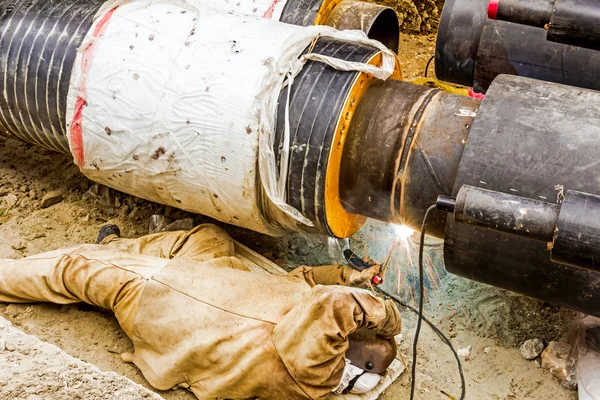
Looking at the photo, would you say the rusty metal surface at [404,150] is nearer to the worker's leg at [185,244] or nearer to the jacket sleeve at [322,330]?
the jacket sleeve at [322,330]

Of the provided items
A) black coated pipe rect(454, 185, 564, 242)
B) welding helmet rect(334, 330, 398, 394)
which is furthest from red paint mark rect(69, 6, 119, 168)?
black coated pipe rect(454, 185, 564, 242)

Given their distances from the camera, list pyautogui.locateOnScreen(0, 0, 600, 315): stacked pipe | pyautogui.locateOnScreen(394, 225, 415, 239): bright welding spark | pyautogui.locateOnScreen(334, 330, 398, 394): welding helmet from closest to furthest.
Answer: pyautogui.locateOnScreen(0, 0, 600, 315): stacked pipe < pyautogui.locateOnScreen(334, 330, 398, 394): welding helmet < pyautogui.locateOnScreen(394, 225, 415, 239): bright welding spark

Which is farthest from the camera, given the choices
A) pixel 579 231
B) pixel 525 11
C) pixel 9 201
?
pixel 9 201

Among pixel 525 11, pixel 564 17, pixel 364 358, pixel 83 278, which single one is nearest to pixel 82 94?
pixel 83 278

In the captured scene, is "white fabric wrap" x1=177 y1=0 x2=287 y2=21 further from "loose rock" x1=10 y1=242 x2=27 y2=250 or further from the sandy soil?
the sandy soil

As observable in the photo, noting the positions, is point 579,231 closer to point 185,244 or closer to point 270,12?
point 185,244

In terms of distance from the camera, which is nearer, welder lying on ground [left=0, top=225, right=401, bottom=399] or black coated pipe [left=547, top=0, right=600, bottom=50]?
black coated pipe [left=547, top=0, right=600, bottom=50]

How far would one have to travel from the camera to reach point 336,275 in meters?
3.67

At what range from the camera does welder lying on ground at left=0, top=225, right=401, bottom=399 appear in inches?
121

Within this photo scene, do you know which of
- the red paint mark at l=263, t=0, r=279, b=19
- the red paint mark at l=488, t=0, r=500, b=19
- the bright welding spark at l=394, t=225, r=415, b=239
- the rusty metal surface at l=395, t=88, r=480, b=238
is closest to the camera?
the red paint mark at l=488, t=0, r=500, b=19

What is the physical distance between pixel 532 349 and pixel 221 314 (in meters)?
1.62

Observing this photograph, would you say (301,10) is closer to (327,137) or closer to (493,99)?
(327,137)

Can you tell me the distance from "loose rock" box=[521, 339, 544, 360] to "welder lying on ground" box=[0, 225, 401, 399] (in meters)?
0.79

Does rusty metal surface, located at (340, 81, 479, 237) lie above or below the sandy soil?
above
